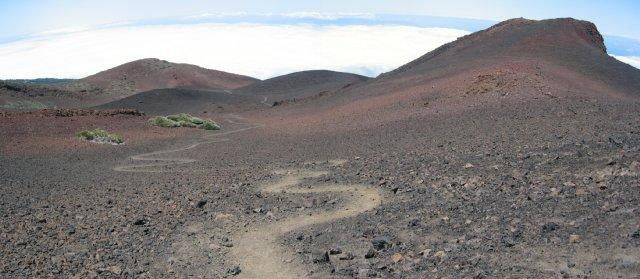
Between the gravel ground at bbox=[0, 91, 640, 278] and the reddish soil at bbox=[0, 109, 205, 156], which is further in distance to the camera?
the reddish soil at bbox=[0, 109, 205, 156]

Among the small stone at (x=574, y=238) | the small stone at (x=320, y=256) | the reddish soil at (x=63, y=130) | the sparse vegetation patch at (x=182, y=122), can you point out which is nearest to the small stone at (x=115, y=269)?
the small stone at (x=320, y=256)

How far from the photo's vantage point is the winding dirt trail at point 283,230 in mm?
6203

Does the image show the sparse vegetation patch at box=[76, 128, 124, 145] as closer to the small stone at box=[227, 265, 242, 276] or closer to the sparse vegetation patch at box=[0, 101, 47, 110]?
the small stone at box=[227, 265, 242, 276]

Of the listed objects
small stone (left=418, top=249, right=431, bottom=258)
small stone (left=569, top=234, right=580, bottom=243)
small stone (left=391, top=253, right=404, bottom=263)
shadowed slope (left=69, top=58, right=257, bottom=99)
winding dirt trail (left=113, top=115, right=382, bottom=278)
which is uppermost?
shadowed slope (left=69, top=58, right=257, bottom=99)

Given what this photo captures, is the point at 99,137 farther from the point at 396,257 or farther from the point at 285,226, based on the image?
the point at 396,257

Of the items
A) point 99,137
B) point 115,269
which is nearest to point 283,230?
point 115,269

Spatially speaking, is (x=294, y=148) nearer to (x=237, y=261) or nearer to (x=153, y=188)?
(x=153, y=188)

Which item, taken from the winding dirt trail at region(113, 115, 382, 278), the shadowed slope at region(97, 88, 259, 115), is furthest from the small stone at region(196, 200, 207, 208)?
the shadowed slope at region(97, 88, 259, 115)

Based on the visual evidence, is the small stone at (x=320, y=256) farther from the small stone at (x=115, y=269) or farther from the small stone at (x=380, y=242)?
the small stone at (x=115, y=269)

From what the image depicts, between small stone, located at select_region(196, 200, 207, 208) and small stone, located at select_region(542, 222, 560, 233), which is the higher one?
small stone, located at select_region(542, 222, 560, 233)

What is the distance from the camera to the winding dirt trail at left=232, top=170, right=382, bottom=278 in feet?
20.4

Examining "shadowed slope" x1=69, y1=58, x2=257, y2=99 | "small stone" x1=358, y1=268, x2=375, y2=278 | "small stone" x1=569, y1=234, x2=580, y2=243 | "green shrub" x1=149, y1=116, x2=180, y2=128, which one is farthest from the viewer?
"shadowed slope" x1=69, y1=58, x2=257, y2=99

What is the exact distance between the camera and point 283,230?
7617mm

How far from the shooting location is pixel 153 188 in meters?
10.4
